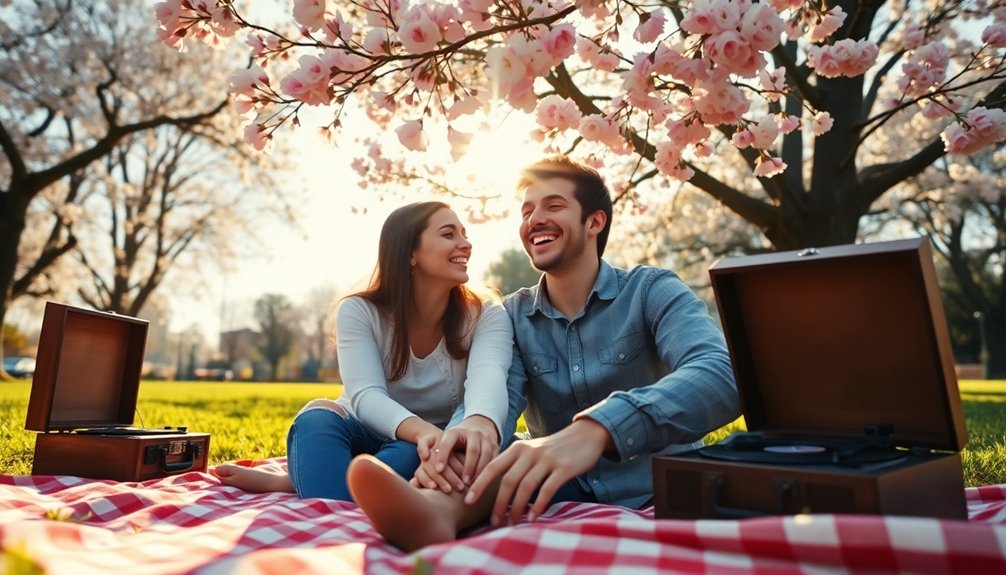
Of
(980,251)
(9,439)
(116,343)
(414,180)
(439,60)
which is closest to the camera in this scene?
(439,60)

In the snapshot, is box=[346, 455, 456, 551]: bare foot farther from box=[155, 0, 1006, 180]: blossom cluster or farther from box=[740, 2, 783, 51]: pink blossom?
box=[740, 2, 783, 51]: pink blossom

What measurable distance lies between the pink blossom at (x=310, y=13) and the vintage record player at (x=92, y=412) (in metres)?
1.65

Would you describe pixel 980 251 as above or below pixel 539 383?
above

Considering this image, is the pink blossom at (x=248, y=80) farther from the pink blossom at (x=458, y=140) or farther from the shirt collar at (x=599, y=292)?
the shirt collar at (x=599, y=292)

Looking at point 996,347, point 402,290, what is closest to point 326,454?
point 402,290

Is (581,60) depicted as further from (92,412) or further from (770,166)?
(92,412)

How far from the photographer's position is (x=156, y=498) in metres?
2.39

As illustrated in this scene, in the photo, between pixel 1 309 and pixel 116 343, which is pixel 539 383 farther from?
pixel 1 309

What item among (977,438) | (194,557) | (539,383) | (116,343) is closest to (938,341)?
(539,383)

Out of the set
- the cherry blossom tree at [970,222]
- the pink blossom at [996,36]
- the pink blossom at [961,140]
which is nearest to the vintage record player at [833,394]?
the pink blossom at [961,140]

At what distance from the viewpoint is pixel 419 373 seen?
2.93 m

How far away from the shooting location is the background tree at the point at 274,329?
39594 millimetres

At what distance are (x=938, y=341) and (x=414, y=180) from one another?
4655 mm

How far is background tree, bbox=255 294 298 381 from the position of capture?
130 ft
